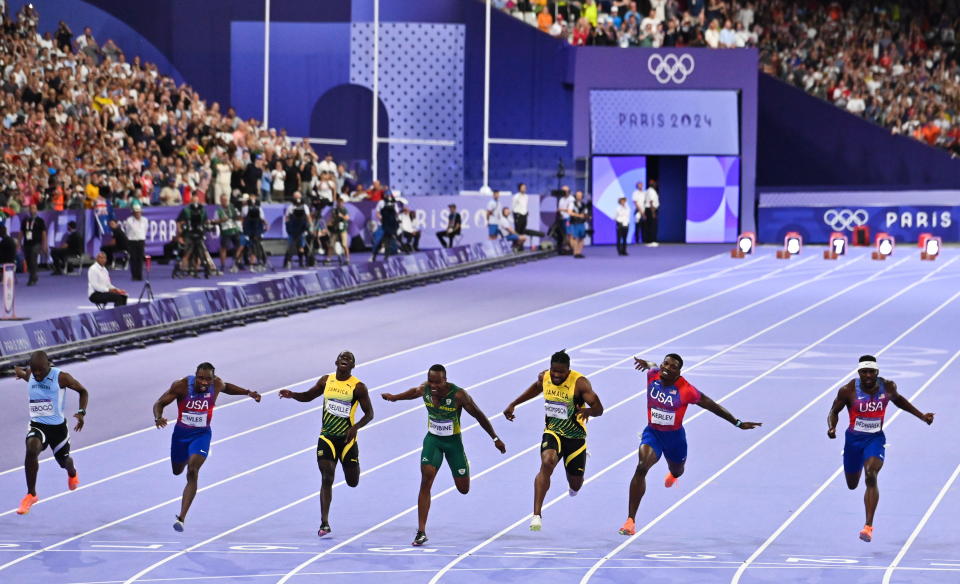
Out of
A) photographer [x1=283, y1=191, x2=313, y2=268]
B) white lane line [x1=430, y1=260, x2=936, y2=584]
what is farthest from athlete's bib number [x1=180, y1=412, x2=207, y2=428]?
photographer [x1=283, y1=191, x2=313, y2=268]

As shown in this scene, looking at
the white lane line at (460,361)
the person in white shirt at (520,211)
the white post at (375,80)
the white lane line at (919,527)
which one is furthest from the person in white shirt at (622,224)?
the white lane line at (919,527)

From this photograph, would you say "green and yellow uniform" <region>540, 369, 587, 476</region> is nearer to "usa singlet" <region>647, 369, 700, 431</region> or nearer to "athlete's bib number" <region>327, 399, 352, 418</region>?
"usa singlet" <region>647, 369, 700, 431</region>

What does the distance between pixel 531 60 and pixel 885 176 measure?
36.9 ft

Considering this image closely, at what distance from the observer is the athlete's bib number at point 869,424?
13.0 m

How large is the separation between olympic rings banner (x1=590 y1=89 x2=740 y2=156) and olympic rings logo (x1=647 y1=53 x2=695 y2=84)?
46 centimetres

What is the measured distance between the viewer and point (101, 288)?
85.8ft

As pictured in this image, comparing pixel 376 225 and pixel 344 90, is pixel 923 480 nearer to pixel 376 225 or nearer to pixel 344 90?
pixel 376 225

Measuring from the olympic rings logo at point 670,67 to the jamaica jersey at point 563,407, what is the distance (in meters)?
33.6

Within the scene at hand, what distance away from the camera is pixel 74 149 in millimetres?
35719

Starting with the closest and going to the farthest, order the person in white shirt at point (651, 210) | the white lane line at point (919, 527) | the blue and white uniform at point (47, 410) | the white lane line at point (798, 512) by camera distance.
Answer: the white lane line at point (919, 527), the white lane line at point (798, 512), the blue and white uniform at point (47, 410), the person in white shirt at point (651, 210)

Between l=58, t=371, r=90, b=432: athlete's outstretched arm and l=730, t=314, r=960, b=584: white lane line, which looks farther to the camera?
l=58, t=371, r=90, b=432: athlete's outstretched arm

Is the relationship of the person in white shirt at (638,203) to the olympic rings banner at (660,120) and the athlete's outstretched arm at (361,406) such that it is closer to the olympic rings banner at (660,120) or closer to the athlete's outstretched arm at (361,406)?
the olympic rings banner at (660,120)

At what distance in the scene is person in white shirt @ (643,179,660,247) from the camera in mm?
44562

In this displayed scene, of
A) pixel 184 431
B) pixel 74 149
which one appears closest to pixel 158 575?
pixel 184 431
